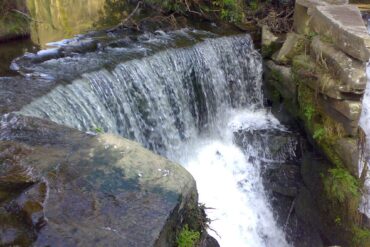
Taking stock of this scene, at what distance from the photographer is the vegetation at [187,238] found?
8.28 feet

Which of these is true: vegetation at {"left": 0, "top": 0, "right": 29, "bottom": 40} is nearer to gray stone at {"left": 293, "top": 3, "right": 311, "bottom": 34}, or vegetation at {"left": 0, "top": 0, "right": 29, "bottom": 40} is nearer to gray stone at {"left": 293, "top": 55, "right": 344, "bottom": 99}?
gray stone at {"left": 293, "top": 55, "right": 344, "bottom": 99}

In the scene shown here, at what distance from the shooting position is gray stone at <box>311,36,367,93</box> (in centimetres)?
489

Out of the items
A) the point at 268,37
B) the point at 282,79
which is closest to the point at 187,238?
the point at 282,79

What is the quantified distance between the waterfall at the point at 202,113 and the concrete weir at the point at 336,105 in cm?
58

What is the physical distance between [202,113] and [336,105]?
74.4 inches

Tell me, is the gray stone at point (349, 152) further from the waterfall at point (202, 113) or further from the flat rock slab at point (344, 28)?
the flat rock slab at point (344, 28)

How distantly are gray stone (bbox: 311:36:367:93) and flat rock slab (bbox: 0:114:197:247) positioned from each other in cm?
300

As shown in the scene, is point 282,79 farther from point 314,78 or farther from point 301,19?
point 301,19

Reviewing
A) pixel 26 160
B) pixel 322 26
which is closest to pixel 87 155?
pixel 26 160

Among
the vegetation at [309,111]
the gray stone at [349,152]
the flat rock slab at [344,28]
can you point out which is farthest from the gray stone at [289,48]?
the gray stone at [349,152]

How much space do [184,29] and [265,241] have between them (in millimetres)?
3736

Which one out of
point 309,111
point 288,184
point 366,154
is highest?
point 309,111

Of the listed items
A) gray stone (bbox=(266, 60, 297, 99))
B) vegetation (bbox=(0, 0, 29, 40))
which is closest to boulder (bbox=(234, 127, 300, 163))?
gray stone (bbox=(266, 60, 297, 99))

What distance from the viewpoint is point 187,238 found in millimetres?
2553
